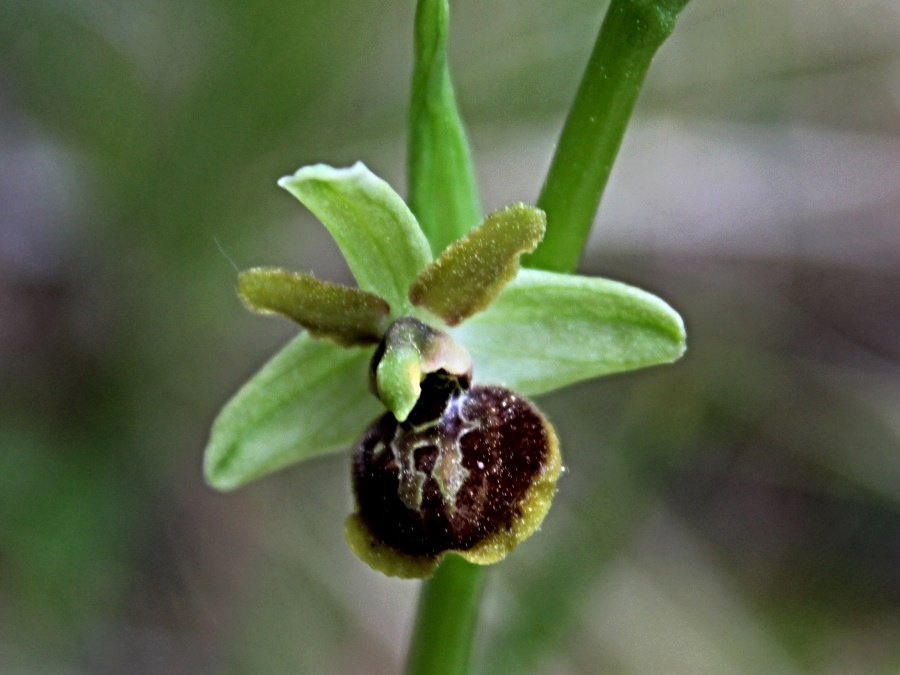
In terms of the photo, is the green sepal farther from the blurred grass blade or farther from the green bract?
the blurred grass blade

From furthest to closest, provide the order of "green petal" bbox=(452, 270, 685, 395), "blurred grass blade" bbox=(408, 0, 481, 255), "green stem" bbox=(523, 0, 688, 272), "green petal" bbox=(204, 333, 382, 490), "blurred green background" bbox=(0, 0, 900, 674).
Answer: "blurred green background" bbox=(0, 0, 900, 674), "green petal" bbox=(204, 333, 382, 490), "green petal" bbox=(452, 270, 685, 395), "blurred grass blade" bbox=(408, 0, 481, 255), "green stem" bbox=(523, 0, 688, 272)

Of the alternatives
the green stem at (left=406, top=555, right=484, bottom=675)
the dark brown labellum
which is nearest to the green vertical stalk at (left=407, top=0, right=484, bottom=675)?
the green stem at (left=406, top=555, right=484, bottom=675)

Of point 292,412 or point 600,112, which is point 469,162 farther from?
point 292,412

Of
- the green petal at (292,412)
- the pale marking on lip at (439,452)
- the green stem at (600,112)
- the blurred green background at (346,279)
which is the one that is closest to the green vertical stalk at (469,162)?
the green stem at (600,112)

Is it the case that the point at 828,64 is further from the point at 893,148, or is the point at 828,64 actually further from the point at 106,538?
the point at 106,538

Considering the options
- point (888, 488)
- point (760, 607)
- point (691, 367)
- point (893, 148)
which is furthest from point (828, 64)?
point (760, 607)

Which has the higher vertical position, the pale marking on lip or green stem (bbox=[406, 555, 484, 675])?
the pale marking on lip
